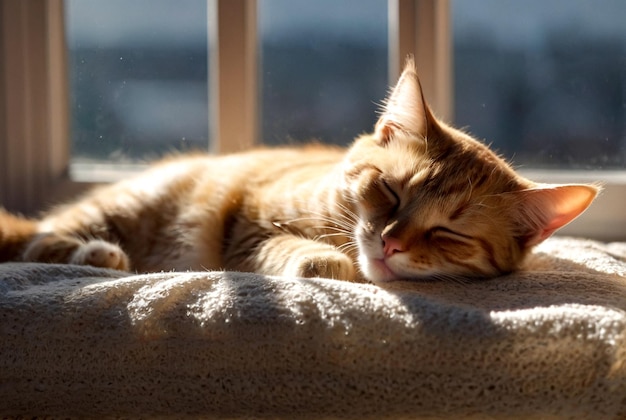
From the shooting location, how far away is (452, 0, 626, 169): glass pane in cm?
197

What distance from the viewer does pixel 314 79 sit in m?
2.08

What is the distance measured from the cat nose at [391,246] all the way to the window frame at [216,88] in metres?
0.88

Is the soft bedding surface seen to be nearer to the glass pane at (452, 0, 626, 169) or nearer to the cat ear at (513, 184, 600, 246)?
the cat ear at (513, 184, 600, 246)

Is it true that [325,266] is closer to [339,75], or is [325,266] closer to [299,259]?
[299,259]

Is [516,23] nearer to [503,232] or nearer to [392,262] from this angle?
[503,232]

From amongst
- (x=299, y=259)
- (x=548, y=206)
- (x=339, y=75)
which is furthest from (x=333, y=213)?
(x=339, y=75)

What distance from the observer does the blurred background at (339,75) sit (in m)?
1.98

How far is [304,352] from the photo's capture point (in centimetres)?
95

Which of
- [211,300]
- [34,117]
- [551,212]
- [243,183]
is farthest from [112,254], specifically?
[551,212]

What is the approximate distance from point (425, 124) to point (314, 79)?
2.51 feet

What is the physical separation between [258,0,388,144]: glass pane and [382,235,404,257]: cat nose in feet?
3.01

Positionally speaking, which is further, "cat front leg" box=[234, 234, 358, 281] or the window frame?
the window frame

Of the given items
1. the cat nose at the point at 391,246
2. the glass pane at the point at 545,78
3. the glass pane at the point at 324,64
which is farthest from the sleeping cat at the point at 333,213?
the glass pane at the point at 545,78

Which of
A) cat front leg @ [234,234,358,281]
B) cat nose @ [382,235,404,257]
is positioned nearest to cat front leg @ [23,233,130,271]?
cat front leg @ [234,234,358,281]
